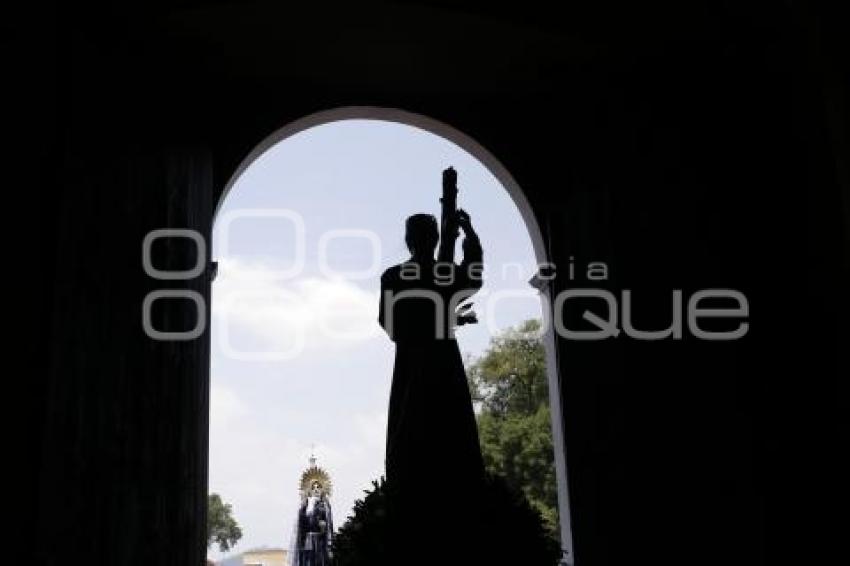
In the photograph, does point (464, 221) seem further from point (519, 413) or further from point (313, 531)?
point (519, 413)

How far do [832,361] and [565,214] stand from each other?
8.54ft

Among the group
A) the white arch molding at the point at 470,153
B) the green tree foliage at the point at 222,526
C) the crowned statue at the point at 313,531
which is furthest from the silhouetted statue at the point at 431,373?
the green tree foliage at the point at 222,526

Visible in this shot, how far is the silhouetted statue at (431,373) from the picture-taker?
3809 mm

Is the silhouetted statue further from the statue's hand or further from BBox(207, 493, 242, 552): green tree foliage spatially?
BBox(207, 493, 242, 552): green tree foliage

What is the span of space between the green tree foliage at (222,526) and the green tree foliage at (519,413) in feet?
55.6

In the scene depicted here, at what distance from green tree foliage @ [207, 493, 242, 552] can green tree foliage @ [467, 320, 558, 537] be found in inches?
667

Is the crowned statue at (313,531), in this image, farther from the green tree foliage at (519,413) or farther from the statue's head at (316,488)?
the green tree foliage at (519,413)

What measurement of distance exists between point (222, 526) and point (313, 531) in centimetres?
2865

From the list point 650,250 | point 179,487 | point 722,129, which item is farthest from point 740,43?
point 179,487

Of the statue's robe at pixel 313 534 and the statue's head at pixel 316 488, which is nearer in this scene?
the statue's robe at pixel 313 534

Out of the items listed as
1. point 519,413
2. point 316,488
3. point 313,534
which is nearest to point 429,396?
point 313,534

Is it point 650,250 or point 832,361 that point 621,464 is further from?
point 832,361

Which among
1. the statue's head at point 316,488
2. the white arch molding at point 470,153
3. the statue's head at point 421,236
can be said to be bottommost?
the statue's head at point 316,488

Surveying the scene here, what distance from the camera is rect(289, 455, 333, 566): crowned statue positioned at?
9.70m
